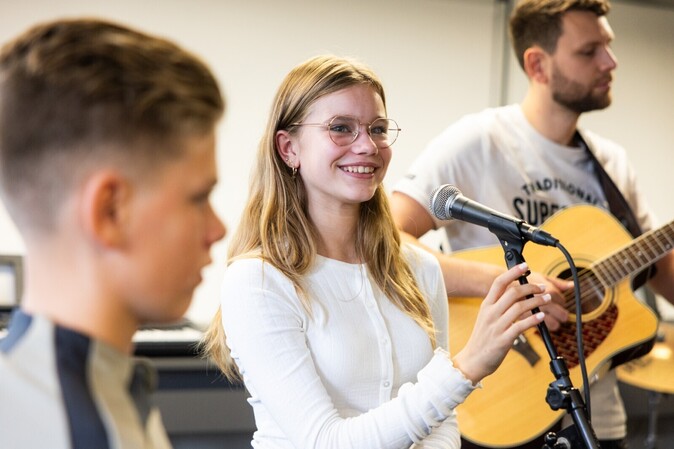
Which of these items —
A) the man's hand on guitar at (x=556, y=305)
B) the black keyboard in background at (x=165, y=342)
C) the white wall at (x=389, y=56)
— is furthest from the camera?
the white wall at (x=389, y=56)

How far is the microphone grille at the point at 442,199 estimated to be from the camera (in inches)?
67.7

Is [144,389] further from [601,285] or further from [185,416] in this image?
[185,416]

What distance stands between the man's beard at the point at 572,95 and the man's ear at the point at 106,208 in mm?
2151

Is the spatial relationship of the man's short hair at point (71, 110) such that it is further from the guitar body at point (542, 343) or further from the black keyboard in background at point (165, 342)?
the black keyboard in background at point (165, 342)

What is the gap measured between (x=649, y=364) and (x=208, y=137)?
11.6 feet

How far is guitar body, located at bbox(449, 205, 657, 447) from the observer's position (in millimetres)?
2557

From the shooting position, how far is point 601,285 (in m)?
2.69

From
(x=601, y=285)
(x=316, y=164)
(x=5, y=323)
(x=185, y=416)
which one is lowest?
(x=185, y=416)

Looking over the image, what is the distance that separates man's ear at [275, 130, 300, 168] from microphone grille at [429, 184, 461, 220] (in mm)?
404

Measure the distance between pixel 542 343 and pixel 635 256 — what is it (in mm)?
406

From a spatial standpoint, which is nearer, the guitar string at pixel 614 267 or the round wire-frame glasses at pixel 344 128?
the round wire-frame glasses at pixel 344 128

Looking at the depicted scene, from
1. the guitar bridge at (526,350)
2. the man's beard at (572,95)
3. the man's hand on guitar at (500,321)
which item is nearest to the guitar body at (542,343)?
the guitar bridge at (526,350)

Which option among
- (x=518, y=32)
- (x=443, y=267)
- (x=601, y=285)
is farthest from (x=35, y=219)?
(x=518, y=32)

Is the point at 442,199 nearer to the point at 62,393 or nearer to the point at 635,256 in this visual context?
the point at 62,393
